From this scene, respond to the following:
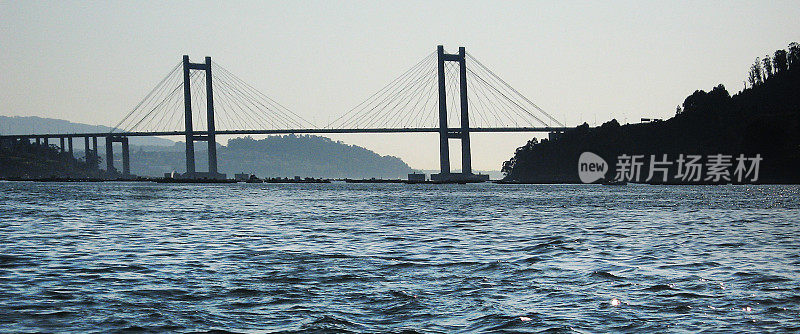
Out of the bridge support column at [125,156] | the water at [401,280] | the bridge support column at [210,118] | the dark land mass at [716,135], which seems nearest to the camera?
the water at [401,280]

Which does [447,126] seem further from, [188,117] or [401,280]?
[401,280]

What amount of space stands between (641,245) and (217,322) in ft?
57.8

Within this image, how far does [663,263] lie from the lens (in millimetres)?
23000

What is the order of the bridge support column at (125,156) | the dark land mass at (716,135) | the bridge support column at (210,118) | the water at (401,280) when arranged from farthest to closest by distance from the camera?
1. the bridge support column at (125,156)
2. the bridge support column at (210,118)
3. the dark land mass at (716,135)
4. the water at (401,280)

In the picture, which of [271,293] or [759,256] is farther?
[759,256]

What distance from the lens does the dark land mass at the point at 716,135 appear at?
133 meters

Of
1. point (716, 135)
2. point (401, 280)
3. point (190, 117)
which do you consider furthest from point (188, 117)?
point (401, 280)

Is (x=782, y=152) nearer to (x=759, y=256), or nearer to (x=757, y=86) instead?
(x=757, y=86)

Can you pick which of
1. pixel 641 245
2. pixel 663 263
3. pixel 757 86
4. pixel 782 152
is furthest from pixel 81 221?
pixel 757 86

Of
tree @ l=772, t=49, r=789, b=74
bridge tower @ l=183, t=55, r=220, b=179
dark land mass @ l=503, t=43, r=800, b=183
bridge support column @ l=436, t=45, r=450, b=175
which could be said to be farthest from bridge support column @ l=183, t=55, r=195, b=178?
tree @ l=772, t=49, r=789, b=74

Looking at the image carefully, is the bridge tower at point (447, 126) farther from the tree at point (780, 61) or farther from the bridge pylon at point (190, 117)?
the tree at point (780, 61)

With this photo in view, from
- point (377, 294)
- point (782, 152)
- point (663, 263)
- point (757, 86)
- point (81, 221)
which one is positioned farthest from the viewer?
point (757, 86)

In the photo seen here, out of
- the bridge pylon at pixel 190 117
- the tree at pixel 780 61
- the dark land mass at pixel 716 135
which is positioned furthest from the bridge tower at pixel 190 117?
the tree at pixel 780 61

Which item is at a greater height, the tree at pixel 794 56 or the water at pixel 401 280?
the tree at pixel 794 56
